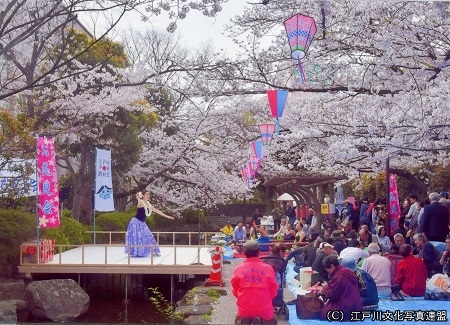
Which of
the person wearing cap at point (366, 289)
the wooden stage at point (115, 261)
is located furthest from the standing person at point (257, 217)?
the person wearing cap at point (366, 289)

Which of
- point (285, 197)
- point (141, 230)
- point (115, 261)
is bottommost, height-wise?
point (115, 261)

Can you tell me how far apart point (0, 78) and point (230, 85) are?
3208 mm

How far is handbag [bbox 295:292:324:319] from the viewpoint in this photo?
6.48 m

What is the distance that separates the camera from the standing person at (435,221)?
8.59 m

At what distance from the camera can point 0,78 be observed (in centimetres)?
771

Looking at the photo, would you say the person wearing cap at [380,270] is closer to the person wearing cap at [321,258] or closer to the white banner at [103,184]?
the person wearing cap at [321,258]

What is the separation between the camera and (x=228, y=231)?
10055 mm

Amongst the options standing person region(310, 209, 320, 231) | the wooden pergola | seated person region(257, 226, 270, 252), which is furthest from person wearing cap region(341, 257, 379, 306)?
standing person region(310, 209, 320, 231)

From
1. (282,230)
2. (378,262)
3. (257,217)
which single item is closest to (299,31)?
(378,262)

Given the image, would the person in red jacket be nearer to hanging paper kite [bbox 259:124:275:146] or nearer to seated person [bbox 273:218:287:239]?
hanging paper kite [bbox 259:124:275:146]

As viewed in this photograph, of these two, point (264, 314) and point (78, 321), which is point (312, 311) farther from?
point (78, 321)

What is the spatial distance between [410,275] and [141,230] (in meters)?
4.20

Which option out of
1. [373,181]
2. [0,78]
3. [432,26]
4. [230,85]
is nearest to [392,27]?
[432,26]

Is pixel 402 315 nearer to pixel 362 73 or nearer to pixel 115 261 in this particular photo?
pixel 362 73
